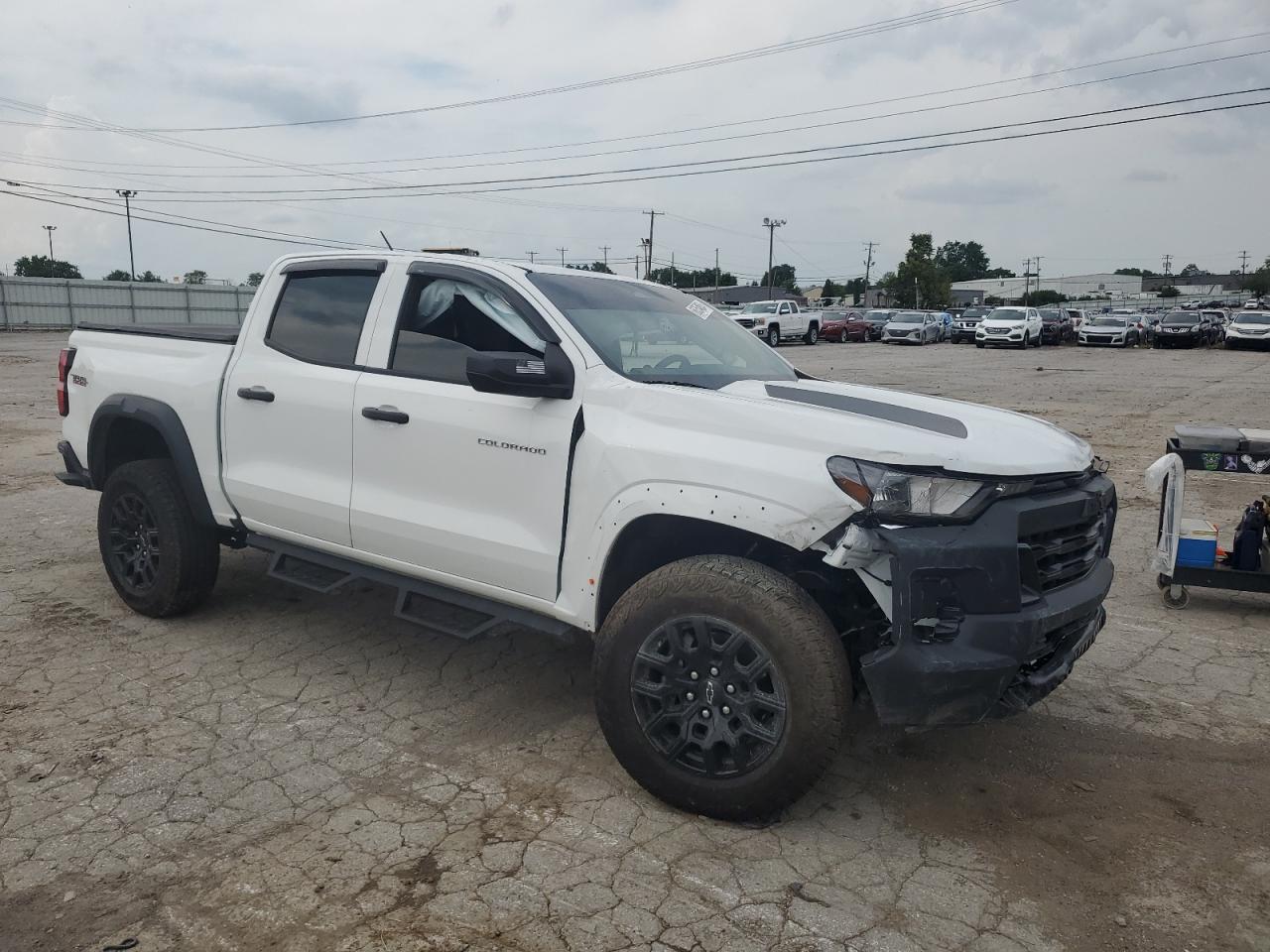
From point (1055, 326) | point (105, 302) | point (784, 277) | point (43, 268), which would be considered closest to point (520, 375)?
point (1055, 326)

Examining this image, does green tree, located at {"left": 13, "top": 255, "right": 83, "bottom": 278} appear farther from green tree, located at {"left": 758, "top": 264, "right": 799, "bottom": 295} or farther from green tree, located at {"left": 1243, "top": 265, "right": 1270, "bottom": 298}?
green tree, located at {"left": 1243, "top": 265, "right": 1270, "bottom": 298}

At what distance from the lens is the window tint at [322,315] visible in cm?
433

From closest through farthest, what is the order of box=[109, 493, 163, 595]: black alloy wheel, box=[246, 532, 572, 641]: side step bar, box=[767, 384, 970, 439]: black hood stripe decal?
box=[767, 384, 970, 439]: black hood stripe decal
box=[246, 532, 572, 641]: side step bar
box=[109, 493, 163, 595]: black alloy wheel

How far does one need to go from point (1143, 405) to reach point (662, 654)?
54.0 feet

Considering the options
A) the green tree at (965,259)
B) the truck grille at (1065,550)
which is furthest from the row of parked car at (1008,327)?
the green tree at (965,259)

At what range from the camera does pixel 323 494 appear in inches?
168

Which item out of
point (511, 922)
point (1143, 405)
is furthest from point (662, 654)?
point (1143, 405)

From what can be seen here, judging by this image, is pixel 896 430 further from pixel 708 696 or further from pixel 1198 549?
pixel 1198 549

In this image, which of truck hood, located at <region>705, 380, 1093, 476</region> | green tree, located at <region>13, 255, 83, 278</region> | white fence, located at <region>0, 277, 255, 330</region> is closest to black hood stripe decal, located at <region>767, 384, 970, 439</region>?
truck hood, located at <region>705, 380, 1093, 476</region>

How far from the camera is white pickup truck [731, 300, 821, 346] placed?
36.1m

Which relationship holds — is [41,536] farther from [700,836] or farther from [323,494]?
[700,836]

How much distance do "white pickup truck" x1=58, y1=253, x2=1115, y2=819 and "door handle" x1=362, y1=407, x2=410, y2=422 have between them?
0.02 meters

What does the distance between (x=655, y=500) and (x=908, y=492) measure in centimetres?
82

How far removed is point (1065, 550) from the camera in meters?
3.24
